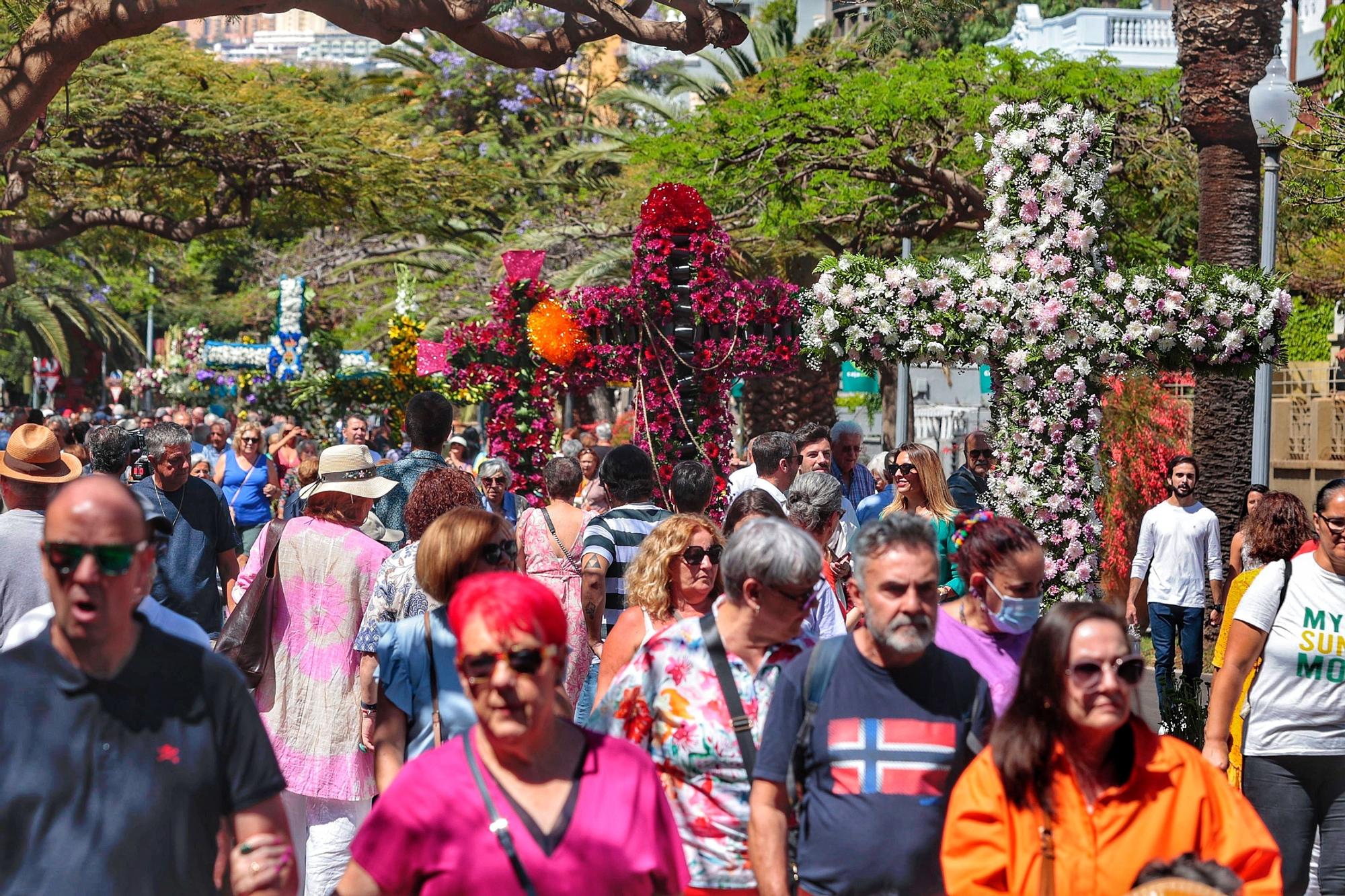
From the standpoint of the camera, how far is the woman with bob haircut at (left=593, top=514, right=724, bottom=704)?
5258 mm

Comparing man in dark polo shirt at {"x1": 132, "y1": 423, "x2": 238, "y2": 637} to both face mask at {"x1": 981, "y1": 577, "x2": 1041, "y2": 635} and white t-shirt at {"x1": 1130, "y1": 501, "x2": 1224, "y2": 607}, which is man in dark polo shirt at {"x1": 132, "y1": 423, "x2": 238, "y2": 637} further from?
A: white t-shirt at {"x1": 1130, "y1": 501, "x2": 1224, "y2": 607}

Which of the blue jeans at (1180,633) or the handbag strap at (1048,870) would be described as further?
the blue jeans at (1180,633)

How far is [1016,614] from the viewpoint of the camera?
439 centimetres

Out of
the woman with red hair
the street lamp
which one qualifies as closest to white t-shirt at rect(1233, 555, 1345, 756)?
the woman with red hair

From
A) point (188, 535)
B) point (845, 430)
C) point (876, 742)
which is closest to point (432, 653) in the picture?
point (876, 742)

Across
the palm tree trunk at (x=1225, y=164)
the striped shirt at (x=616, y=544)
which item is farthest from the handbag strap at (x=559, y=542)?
the palm tree trunk at (x=1225, y=164)

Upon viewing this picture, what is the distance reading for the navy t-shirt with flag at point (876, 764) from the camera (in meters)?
3.70

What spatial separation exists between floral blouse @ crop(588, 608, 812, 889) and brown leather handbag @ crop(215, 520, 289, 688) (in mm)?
2122

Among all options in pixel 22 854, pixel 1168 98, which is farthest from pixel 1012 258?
pixel 1168 98

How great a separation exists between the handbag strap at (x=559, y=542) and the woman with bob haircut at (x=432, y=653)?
306 cm

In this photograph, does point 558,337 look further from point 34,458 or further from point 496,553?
point 496,553

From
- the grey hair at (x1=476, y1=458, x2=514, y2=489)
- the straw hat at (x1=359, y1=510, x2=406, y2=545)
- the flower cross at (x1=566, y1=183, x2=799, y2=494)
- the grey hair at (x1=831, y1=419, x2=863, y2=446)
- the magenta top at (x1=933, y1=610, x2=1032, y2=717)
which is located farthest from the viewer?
the flower cross at (x1=566, y1=183, x2=799, y2=494)

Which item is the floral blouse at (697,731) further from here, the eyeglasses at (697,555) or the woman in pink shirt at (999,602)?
the eyeglasses at (697,555)

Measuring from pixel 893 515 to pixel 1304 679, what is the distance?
210 centimetres
